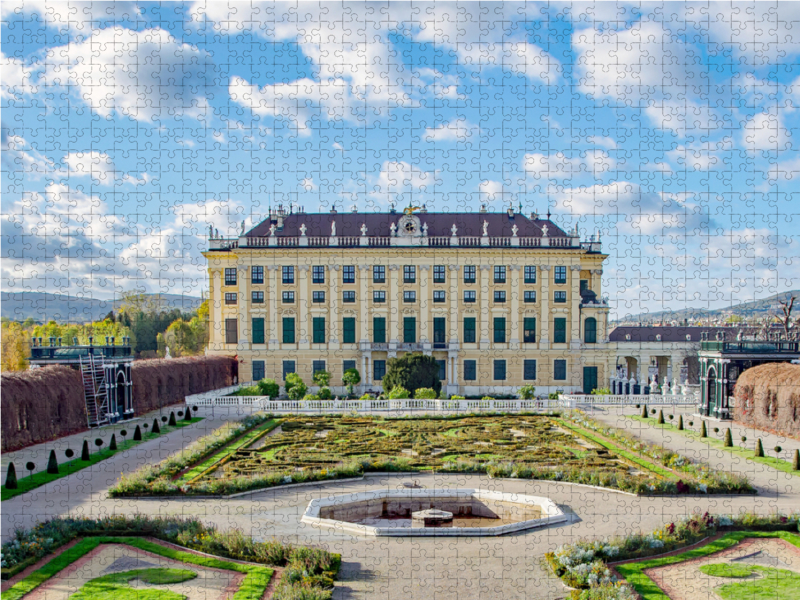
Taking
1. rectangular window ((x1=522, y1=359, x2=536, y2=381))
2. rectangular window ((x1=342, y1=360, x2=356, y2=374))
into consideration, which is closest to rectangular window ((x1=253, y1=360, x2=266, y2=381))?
rectangular window ((x1=342, y1=360, x2=356, y2=374))

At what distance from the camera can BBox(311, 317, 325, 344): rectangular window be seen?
45.3 meters

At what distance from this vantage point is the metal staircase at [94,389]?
2773cm

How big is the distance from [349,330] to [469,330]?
7.74 metres

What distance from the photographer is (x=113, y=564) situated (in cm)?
1120

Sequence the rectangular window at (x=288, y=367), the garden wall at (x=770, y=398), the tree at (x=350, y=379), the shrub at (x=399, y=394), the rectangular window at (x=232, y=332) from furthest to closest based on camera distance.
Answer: the rectangular window at (x=232, y=332)
the rectangular window at (x=288, y=367)
the tree at (x=350, y=379)
the shrub at (x=399, y=394)
the garden wall at (x=770, y=398)

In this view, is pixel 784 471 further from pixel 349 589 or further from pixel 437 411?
pixel 437 411

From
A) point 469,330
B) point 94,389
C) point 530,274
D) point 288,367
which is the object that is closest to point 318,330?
point 288,367

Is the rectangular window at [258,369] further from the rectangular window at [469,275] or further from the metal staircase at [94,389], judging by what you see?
the metal staircase at [94,389]

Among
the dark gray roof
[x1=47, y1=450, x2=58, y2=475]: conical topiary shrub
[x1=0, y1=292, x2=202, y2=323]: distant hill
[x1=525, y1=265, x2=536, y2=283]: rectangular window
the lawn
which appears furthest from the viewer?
the dark gray roof

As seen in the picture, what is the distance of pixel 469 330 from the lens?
4544 centimetres

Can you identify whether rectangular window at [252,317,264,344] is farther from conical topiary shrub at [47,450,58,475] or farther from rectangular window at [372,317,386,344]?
conical topiary shrub at [47,450,58,475]

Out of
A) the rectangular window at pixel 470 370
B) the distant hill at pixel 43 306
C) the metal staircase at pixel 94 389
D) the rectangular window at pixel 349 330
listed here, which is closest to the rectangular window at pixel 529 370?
the rectangular window at pixel 470 370

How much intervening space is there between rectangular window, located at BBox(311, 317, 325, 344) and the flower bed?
3367cm

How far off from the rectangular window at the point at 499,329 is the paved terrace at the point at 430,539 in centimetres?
2404
